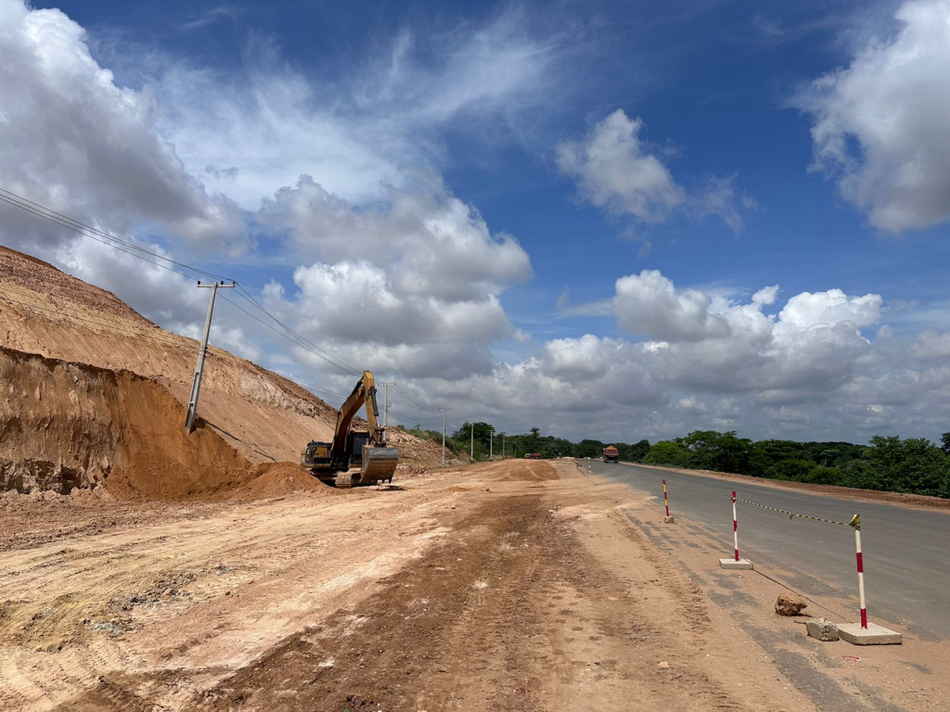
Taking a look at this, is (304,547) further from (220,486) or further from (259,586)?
(220,486)

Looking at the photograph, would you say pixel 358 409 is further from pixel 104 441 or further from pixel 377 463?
pixel 104 441

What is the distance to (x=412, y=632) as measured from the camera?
23.9 ft

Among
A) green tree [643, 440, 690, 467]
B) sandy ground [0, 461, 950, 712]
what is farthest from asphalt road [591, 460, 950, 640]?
green tree [643, 440, 690, 467]

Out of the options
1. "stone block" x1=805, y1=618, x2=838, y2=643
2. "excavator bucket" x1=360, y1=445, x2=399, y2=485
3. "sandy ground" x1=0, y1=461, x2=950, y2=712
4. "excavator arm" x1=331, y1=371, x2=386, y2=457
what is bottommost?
"sandy ground" x1=0, y1=461, x2=950, y2=712

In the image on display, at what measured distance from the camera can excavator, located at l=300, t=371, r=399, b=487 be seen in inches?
1041

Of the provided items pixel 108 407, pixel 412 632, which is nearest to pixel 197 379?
pixel 108 407

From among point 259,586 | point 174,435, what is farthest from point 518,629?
point 174,435

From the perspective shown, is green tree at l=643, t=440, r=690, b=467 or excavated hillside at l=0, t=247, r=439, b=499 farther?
green tree at l=643, t=440, r=690, b=467

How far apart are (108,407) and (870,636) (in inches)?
1019

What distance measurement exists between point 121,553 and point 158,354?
3011cm

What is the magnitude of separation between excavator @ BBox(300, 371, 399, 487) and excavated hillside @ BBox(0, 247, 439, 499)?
2679 mm

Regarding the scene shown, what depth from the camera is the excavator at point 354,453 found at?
→ 26438 millimetres

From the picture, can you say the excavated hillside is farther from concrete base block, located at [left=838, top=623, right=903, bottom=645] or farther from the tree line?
the tree line

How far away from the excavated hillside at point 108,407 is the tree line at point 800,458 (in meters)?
39.6
